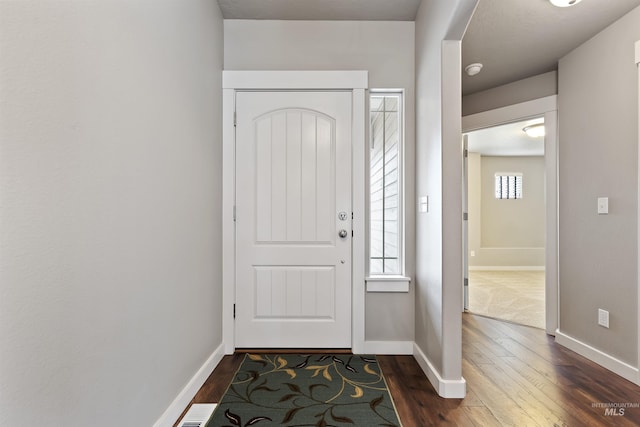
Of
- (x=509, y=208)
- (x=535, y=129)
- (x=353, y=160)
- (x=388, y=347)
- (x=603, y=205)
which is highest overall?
(x=535, y=129)

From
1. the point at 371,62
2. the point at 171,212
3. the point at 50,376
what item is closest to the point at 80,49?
the point at 171,212

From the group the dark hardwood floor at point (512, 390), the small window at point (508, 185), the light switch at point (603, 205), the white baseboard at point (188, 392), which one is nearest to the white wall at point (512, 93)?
the light switch at point (603, 205)

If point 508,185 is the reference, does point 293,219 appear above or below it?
below

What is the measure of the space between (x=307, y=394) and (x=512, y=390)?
122cm

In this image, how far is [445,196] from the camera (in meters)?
1.88

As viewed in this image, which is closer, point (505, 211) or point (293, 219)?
point (293, 219)

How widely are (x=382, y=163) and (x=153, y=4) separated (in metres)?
1.75

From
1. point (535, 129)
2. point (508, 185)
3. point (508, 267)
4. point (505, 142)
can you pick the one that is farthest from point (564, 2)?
point (508, 267)

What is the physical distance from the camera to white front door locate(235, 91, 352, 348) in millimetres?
2459

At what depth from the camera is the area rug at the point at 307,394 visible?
5.35 feet

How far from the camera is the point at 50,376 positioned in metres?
0.91

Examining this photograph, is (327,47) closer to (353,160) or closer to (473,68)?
(353,160)

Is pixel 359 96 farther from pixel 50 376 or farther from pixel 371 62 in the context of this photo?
pixel 50 376

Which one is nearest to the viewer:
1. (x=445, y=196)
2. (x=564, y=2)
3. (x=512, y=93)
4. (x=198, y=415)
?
(x=198, y=415)
